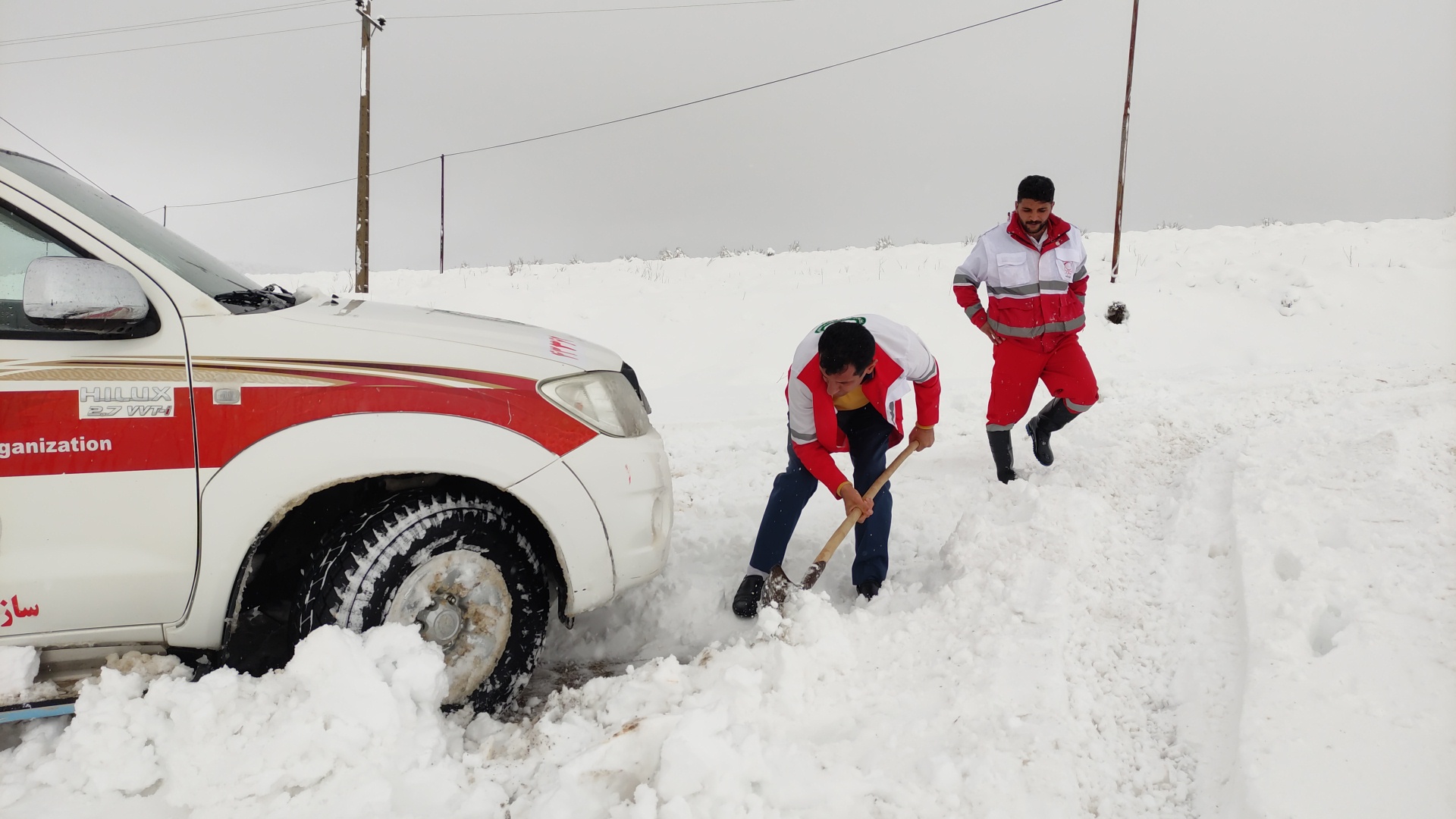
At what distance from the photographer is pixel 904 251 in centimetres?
1510

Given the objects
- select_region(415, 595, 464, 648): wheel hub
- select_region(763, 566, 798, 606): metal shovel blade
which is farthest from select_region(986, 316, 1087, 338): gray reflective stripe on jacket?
select_region(415, 595, 464, 648): wheel hub

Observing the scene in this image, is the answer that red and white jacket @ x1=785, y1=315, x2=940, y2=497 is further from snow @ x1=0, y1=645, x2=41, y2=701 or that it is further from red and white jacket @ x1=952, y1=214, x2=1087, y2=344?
snow @ x1=0, y1=645, x2=41, y2=701

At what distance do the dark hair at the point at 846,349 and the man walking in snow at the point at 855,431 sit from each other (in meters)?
0.01

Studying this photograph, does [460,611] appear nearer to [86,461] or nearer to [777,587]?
[86,461]

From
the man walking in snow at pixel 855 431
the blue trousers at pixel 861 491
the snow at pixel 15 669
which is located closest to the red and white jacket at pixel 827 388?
the man walking in snow at pixel 855 431

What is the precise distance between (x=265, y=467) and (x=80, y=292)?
619 millimetres

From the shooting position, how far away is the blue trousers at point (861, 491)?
11.3 feet

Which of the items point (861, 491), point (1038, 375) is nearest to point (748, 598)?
point (861, 491)

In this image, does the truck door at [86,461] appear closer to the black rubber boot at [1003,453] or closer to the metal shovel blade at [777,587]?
the metal shovel blade at [777,587]

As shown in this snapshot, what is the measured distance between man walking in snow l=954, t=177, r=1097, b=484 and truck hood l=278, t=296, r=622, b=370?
253cm

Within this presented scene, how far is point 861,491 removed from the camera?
3.61 m

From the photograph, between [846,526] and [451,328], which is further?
[846,526]

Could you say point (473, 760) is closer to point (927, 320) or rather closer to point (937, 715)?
point (937, 715)

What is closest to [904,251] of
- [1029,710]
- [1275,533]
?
[1275,533]
